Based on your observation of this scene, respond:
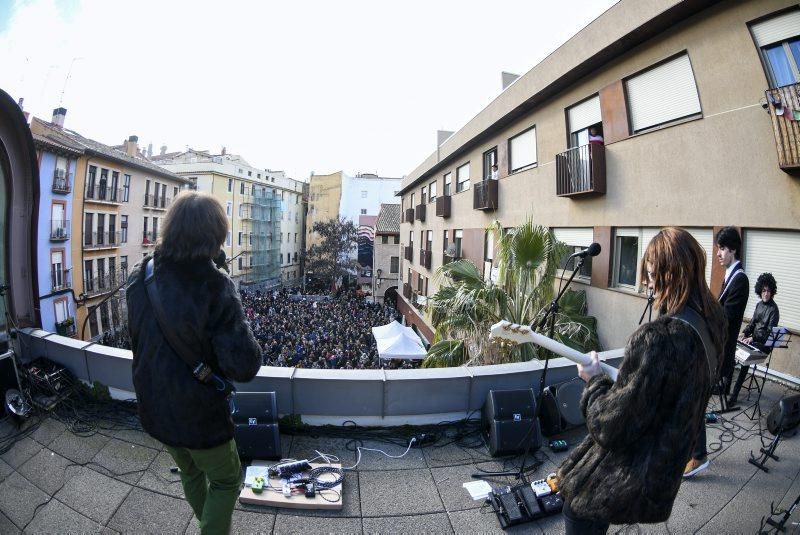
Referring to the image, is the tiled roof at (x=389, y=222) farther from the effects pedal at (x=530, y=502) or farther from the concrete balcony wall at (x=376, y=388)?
the effects pedal at (x=530, y=502)

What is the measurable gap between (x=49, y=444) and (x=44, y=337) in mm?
1711

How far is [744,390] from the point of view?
4520mm

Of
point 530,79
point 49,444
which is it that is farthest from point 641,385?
point 530,79

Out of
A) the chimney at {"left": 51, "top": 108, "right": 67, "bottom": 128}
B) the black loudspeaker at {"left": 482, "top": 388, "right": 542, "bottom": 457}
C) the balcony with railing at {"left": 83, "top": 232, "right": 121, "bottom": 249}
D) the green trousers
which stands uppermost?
the chimney at {"left": 51, "top": 108, "right": 67, "bottom": 128}

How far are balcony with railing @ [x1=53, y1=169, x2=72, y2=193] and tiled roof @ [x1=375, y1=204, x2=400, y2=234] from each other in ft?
74.8

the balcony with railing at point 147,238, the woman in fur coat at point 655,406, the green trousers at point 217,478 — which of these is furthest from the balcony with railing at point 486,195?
the balcony with railing at point 147,238

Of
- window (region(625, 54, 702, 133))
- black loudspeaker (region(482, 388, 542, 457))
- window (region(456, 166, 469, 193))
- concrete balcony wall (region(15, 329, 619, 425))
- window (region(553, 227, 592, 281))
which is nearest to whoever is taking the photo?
black loudspeaker (region(482, 388, 542, 457))

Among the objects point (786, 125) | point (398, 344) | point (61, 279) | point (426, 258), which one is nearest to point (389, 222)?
point (426, 258)

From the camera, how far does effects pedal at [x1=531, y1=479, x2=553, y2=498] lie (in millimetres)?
2525

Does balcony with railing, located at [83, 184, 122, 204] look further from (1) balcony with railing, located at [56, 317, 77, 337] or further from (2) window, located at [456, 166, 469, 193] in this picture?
(2) window, located at [456, 166, 469, 193]

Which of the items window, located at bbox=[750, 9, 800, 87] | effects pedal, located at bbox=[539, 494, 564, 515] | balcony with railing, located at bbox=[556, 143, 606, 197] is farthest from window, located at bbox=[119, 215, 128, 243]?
window, located at bbox=[750, 9, 800, 87]

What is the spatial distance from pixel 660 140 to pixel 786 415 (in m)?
4.64

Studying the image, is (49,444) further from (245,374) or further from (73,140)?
(73,140)

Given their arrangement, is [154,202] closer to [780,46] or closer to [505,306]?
[505,306]
